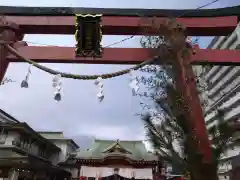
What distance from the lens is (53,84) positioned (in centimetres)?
615

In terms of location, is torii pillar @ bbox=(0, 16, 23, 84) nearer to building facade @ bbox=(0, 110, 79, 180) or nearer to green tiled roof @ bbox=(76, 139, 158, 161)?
building facade @ bbox=(0, 110, 79, 180)

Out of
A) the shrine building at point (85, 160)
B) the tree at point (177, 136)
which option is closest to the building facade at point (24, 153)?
the shrine building at point (85, 160)

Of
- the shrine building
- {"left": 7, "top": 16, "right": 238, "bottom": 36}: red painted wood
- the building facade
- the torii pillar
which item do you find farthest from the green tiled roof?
the torii pillar

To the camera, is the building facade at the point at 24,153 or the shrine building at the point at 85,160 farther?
the shrine building at the point at 85,160

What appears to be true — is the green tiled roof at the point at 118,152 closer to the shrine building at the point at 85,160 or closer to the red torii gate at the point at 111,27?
the shrine building at the point at 85,160

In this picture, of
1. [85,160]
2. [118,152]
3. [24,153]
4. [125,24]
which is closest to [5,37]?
[125,24]

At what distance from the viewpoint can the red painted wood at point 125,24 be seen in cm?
673

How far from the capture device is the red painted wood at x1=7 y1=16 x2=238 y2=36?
22.1ft

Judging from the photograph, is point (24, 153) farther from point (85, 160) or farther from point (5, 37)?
point (5, 37)

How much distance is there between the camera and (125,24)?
6.85m

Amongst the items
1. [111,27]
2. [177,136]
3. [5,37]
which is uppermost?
[111,27]

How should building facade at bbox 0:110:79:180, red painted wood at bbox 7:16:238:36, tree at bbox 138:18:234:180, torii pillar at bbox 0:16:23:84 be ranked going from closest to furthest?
tree at bbox 138:18:234:180, torii pillar at bbox 0:16:23:84, red painted wood at bbox 7:16:238:36, building facade at bbox 0:110:79:180

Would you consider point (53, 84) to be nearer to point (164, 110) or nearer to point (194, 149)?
point (164, 110)

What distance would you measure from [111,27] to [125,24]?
0.37 metres
